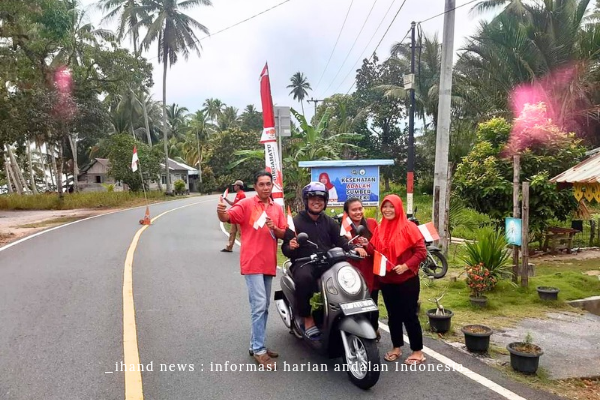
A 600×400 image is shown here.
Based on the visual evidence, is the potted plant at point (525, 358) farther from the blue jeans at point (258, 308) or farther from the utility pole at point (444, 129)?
the utility pole at point (444, 129)

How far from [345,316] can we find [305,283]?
54 cm

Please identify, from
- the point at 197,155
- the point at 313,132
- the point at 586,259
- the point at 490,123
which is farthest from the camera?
the point at 197,155

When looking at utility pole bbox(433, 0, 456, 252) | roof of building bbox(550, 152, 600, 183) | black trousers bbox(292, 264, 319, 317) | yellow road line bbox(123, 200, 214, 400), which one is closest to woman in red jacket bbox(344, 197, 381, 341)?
black trousers bbox(292, 264, 319, 317)

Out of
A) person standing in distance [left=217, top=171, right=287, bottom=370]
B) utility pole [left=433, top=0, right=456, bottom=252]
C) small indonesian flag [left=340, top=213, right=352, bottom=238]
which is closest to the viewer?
person standing in distance [left=217, top=171, right=287, bottom=370]

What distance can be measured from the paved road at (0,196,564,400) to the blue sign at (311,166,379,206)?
2875mm

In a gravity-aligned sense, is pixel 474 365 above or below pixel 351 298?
below

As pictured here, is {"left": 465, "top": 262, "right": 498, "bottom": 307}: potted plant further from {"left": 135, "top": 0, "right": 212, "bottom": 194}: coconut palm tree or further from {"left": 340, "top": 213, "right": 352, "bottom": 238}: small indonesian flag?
{"left": 135, "top": 0, "right": 212, "bottom": 194}: coconut palm tree

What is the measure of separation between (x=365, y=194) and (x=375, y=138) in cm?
2281

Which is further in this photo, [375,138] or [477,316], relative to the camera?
[375,138]

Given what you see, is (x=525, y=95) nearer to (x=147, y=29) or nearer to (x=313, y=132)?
(x=313, y=132)

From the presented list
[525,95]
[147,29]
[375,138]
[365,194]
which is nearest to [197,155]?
[147,29]

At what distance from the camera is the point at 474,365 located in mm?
4441

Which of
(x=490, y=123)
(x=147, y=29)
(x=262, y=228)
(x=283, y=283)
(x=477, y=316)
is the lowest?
(x=477, y=316)

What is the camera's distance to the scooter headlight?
4035 mm
